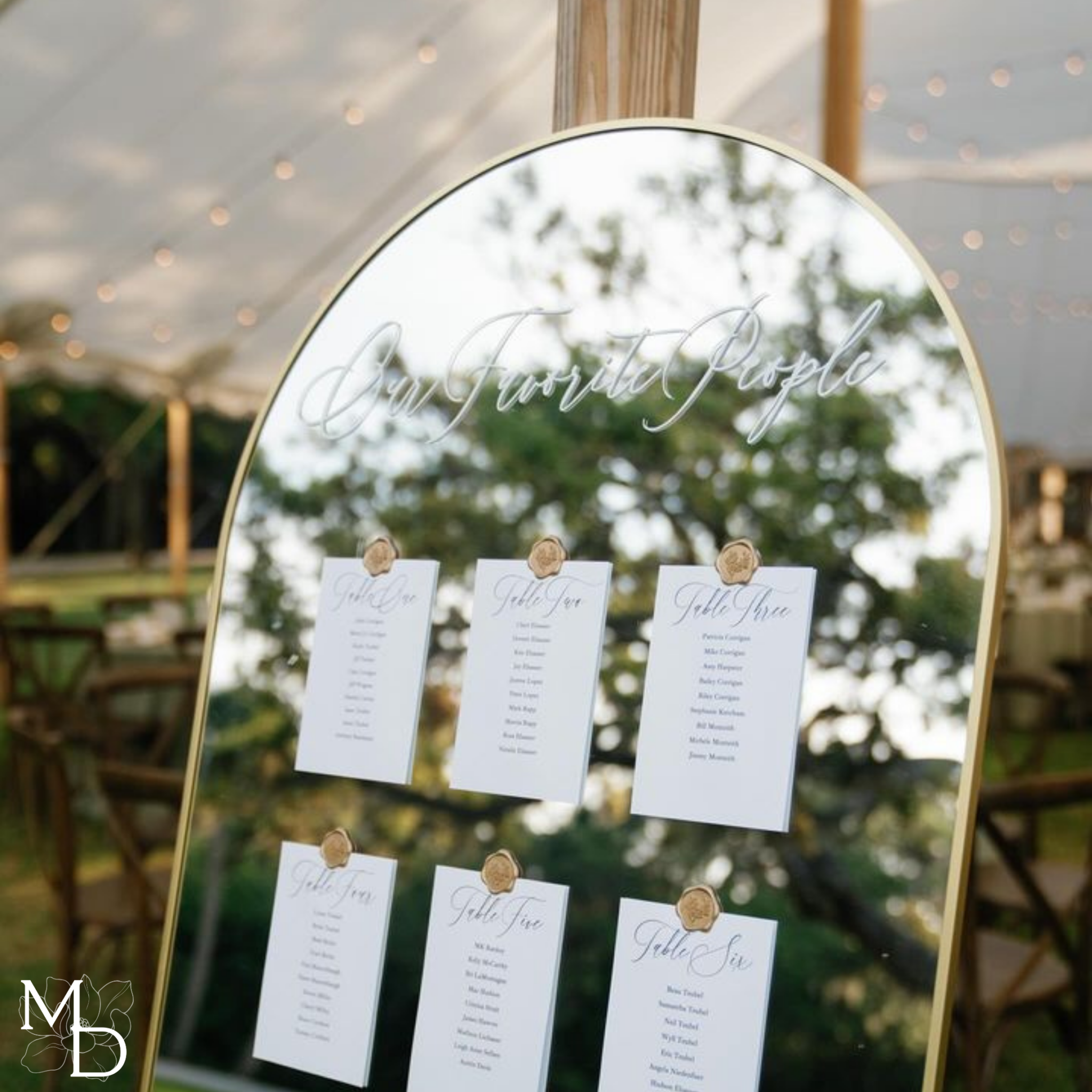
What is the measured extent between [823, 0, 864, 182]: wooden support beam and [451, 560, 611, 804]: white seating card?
2.89 metres

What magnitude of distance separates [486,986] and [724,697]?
0.30 metres

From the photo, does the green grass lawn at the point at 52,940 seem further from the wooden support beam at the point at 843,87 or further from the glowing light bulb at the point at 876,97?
the glowing light bulb at the point at 876,97

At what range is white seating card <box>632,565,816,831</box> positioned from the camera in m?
1.03

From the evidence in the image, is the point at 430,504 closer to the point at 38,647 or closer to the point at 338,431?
the point at 338,431

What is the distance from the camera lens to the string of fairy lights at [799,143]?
4727 millimetres

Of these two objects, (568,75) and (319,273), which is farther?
(319,273)

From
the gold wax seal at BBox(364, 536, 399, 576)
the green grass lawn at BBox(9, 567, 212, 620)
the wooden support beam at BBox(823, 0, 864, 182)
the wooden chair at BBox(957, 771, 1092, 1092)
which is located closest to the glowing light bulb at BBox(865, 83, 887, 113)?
the wooden support beam at BBox(823, 0, 864, 182)

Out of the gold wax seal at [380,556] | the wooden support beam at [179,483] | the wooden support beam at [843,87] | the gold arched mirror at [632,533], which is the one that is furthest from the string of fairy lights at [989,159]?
the gold wax seal at [380,556]

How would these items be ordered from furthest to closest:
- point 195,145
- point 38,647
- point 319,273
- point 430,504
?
1. point 38,647
2. point 319,273
3. point 195,145
4. point 430,504

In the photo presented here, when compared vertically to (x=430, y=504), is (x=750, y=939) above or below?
below

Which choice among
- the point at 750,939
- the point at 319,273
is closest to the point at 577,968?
the point at 750,939

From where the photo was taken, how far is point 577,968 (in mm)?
1090

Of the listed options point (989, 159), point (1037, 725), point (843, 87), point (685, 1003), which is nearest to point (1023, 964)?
point (685, 1003)

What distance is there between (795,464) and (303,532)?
482 millimetres
